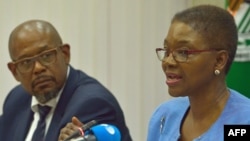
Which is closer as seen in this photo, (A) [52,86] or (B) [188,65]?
(B) [188,65]

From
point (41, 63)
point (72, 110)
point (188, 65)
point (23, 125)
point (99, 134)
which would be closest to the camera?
point (99, 134)

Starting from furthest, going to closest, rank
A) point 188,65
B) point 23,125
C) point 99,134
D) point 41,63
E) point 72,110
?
1. point 23,125
2. point 41,63
3. point 72,110
4. point 188,65
5. point 99,134

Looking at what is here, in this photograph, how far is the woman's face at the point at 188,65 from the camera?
1.62 metres

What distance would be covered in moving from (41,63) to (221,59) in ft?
2.81

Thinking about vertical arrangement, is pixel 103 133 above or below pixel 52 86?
above

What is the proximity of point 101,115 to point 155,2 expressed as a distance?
4.16ft

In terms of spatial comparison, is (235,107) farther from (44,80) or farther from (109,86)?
(109,86)

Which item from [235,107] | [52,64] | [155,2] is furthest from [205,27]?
[155,2]

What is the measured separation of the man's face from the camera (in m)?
2.21

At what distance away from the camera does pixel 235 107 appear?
1636 millimetres

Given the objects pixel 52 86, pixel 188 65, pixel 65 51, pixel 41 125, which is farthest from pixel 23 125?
pixel 188 65

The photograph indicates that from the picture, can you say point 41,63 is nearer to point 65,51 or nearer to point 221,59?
point 65,51

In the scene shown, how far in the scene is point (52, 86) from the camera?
222 cm

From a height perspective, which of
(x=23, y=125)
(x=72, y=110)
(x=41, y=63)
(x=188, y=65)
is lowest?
(x=23, y=125)
